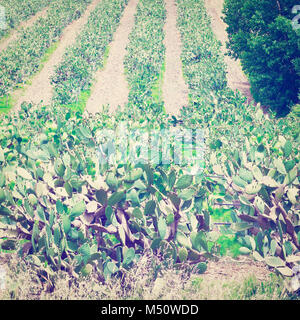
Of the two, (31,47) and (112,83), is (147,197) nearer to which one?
(112,83)

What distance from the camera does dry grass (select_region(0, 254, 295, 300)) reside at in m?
4.10

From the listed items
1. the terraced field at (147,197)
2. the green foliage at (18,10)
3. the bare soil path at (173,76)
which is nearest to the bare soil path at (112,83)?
the bare soil path at (173,76)

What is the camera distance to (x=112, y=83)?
17391mm

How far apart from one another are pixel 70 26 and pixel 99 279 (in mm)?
27608

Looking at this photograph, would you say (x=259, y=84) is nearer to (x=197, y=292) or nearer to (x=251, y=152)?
(x=251, y=152)

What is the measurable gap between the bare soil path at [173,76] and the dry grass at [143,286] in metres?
8.34

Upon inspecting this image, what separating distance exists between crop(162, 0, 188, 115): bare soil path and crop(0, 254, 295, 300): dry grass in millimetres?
8337

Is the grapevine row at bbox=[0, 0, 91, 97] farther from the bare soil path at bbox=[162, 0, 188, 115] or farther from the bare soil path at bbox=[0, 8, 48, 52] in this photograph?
the bare soil path at bbox=[162, 0, 188, 115]

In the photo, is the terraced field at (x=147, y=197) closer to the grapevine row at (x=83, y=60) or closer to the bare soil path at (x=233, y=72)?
the grapevine row at (x=83, y=60)

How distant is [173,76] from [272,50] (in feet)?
22.7

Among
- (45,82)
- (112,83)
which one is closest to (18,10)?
(45,82)

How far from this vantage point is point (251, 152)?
5.70 metres

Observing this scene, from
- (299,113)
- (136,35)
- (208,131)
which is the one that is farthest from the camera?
(136,35)

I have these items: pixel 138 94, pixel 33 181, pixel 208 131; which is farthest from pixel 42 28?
pixel 33 181
